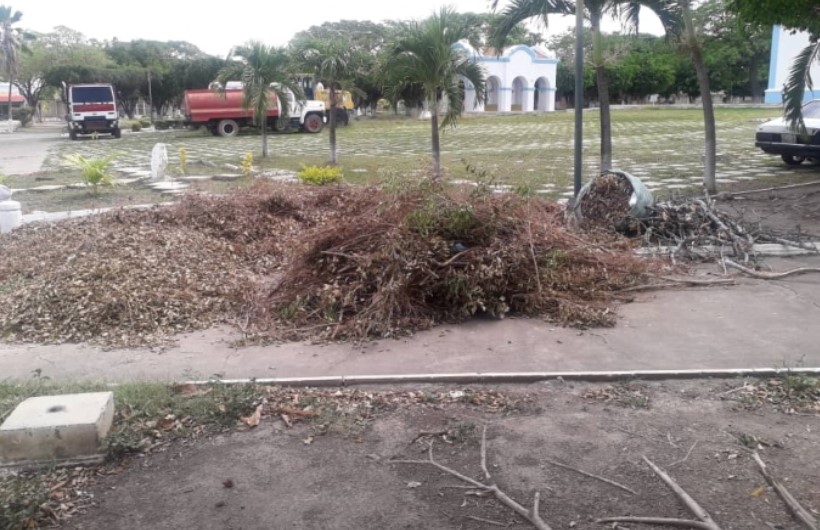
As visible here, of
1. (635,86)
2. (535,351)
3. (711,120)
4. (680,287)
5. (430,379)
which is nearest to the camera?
(430,379)

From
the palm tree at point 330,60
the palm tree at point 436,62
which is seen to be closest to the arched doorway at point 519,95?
the palm tree at point 330,60

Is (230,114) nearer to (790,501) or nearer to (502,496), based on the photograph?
(502,496)

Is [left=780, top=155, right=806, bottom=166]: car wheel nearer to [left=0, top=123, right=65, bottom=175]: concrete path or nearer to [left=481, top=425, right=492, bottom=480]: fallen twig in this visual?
[left=481, top=425, right=492, bottom=480]: fallen twig

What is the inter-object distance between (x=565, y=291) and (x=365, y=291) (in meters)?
1.71

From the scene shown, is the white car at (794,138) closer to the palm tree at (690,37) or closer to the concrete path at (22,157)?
the palm tree at (690,37)

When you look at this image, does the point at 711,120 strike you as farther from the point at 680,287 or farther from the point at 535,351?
the point at 535,351

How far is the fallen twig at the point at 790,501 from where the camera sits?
309 cm

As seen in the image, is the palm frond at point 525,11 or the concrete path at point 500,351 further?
the palm frond at point 525,11

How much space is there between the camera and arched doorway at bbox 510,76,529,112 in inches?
2248

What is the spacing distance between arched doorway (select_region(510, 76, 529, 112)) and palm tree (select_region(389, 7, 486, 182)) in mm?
44482

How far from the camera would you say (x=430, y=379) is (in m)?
4.84

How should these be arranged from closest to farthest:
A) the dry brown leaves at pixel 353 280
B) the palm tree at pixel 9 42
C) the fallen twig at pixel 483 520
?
the fallen twig at pixel 483 520 → the dry brown leaves at pixel 353 280 → the palm tree at pixel 9 42

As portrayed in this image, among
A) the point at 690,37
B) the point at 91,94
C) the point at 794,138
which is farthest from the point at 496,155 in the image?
the point at 91,94

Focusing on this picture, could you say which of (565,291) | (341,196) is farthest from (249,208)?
(565,291)
